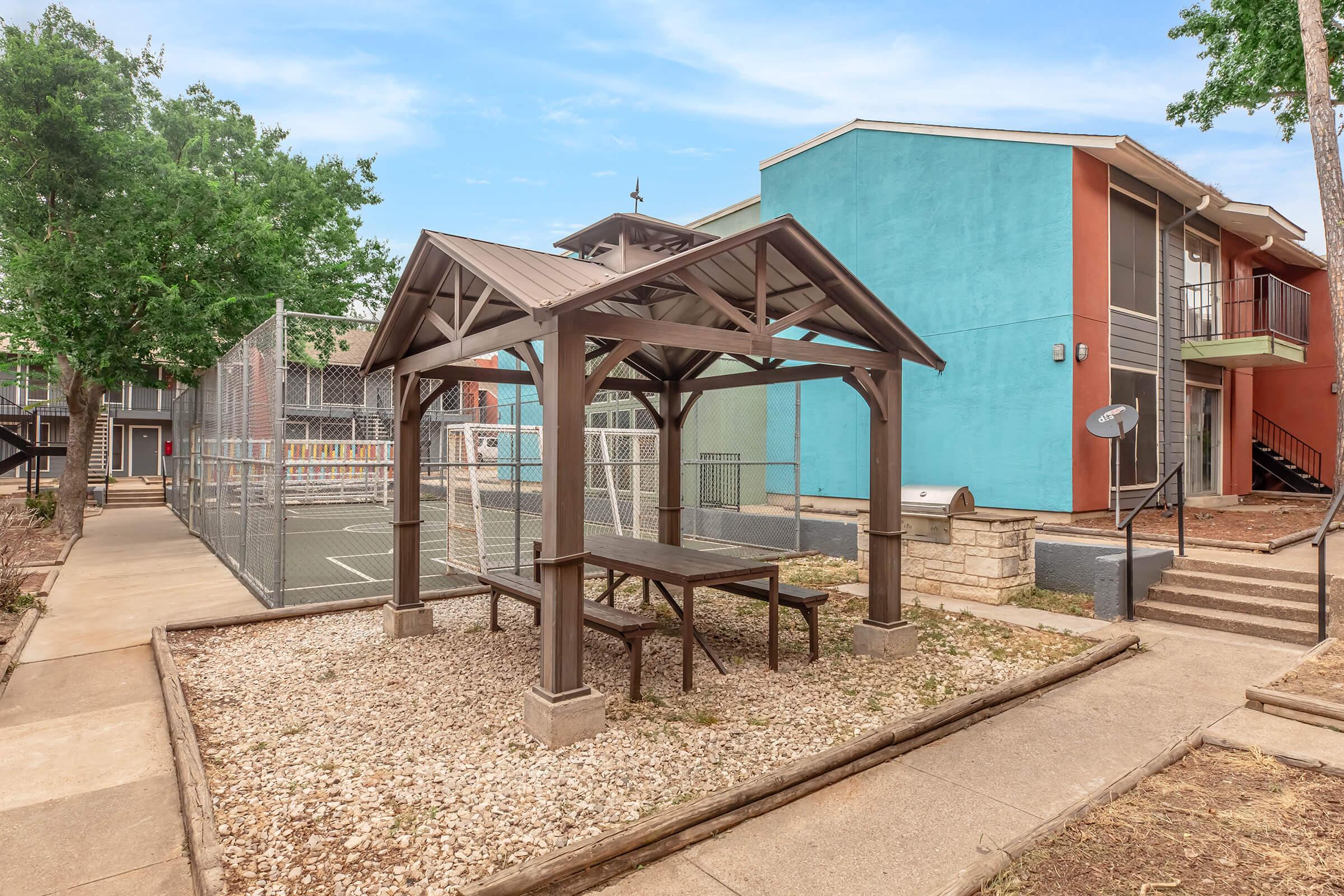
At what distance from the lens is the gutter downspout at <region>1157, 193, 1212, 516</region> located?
1306 centimetres

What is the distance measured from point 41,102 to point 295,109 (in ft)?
30.1

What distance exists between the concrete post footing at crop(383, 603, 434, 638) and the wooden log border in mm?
1608

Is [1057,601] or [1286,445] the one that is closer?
[1057,601]

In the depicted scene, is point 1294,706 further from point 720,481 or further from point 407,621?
point 720,481

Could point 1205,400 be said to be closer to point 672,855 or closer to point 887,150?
point 887,150

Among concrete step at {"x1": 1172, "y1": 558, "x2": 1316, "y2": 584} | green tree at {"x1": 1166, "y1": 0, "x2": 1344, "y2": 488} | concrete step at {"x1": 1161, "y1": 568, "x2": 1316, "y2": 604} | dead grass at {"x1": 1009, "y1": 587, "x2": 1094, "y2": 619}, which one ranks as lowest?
dead grass at {"x1": 1009, "y1": 587, "x2": 1094, "y2": 619}

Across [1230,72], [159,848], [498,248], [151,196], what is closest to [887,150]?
[1230,72]

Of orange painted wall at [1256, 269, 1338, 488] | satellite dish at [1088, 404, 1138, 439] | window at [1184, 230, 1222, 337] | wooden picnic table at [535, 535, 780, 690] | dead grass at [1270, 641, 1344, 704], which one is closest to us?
dead grass at [1270, 641, 1344, 704]

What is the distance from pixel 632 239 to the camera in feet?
19.7

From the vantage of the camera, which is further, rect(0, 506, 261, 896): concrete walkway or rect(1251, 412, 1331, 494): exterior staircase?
rect(1251, 412, 1331, 494): exterior staircase

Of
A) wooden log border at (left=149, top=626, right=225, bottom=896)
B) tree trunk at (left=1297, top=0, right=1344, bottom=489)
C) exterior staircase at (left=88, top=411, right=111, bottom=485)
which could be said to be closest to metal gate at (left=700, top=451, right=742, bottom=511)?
tree trunk at (left=1297, top=0, right=1344, bottom=489)

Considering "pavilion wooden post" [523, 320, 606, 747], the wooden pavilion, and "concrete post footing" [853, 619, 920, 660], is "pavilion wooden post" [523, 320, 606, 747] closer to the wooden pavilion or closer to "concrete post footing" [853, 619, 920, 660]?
the wooden pavilion

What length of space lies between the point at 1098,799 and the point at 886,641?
2283 mm

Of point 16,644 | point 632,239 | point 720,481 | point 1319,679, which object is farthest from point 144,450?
point 1319,679
